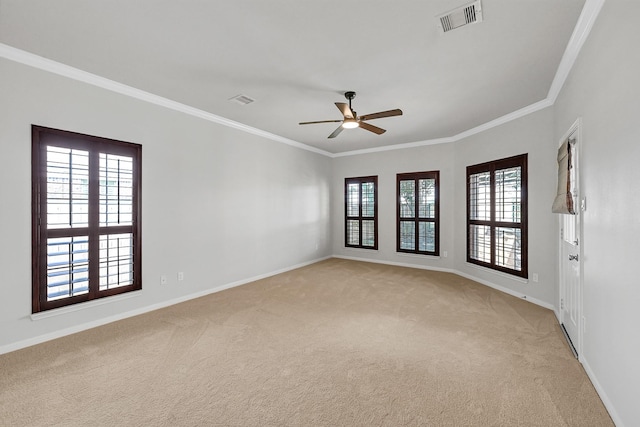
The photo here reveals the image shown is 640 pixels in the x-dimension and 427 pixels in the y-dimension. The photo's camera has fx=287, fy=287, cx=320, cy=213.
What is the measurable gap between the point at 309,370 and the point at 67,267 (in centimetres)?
282

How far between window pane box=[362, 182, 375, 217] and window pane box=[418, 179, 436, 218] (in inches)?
45.3

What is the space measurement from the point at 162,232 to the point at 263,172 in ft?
7.30

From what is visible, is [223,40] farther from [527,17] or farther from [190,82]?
[527,17]

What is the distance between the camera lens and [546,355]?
263 cm

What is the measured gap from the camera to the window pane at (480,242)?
5077mm

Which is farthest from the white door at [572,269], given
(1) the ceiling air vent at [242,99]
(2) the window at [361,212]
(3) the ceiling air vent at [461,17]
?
(2) the window at [361,212]

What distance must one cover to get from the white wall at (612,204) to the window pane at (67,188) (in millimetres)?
4680

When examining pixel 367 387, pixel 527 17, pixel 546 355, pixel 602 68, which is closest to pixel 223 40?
pixel 527 17

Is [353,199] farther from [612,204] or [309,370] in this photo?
[612,204]

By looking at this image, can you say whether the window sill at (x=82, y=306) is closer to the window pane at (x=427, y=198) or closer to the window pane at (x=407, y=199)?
the window pane at (x=407, y=199)

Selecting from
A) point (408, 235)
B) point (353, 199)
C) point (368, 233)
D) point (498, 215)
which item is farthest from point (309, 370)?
point (353, 199)

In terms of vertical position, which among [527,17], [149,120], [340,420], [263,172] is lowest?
[340,420]

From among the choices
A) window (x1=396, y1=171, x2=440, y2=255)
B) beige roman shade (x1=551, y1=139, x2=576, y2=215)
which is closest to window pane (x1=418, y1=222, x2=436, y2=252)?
window (x1=396, y1=171, x2=440, y2=255)

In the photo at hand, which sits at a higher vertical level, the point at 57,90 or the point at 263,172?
the point at 57,90
